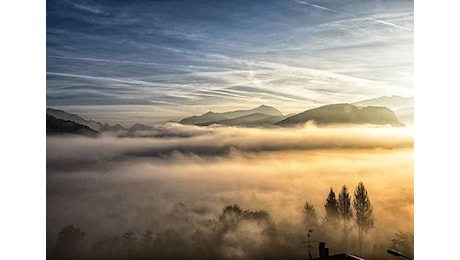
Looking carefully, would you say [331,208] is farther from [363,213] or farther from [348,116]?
[348,116]

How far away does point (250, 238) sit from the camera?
378 centimetres

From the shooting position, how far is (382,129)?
3.84 meters

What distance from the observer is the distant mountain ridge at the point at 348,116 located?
382cm

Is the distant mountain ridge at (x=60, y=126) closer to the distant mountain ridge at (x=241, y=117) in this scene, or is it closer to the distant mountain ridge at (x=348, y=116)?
the distant mountain ridge at (x=241, y=117)

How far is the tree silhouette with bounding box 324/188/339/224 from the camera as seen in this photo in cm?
382

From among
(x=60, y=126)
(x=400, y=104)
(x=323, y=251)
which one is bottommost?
(x=323, y=251)

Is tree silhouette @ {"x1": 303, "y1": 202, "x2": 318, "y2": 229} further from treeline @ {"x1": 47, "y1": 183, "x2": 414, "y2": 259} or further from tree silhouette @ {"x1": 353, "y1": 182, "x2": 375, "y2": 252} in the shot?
tree silhouette @ {"x1": 353, "y1": 182, "x2": 375, "y2": 252}

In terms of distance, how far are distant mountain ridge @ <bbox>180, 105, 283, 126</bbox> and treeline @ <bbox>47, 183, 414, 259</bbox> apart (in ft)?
1.57

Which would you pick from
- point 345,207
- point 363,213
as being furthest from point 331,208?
point 363,213

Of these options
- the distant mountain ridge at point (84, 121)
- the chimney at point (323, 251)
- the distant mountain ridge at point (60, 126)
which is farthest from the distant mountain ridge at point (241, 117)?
the chimney at point (323, 251)

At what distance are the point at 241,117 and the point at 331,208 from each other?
729mm

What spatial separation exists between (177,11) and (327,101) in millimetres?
995
